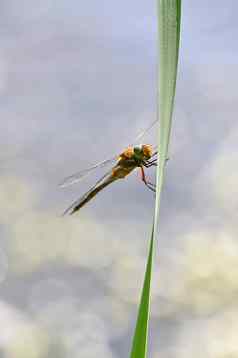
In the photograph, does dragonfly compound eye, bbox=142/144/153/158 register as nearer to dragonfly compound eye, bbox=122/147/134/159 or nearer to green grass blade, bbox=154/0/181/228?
dragonfly compound eye, bbox=122/147/134/159

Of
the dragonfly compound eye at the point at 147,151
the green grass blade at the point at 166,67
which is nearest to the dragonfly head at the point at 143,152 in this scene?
the dragonfly compound eye at the point at 147,151

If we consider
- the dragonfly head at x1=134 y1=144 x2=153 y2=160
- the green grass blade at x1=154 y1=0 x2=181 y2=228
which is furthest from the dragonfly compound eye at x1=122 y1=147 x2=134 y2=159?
the green grass blade at x1=154 y1=0 x2=181 y2=228

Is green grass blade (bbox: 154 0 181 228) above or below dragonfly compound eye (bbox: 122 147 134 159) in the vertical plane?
above

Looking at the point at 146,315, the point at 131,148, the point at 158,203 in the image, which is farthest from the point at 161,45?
the point at 131,148

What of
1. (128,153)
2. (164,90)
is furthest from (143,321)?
(128,153)

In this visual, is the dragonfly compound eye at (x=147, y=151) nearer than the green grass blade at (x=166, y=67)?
No

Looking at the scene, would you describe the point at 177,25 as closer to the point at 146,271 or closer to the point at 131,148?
the point at 146,271

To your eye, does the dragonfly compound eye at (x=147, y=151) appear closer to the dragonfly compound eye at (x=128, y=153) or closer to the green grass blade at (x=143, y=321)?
the dragonfly compound eye at (x=128, y=153)
